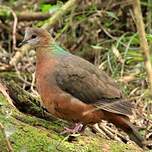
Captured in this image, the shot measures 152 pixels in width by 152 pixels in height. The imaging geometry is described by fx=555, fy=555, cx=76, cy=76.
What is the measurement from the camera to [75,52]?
25.8 ft

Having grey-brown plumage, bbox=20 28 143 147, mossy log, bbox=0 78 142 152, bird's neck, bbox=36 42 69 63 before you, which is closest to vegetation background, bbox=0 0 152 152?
mossy log, bbox=0 78 142 152

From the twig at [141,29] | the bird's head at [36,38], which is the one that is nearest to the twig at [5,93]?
the bird's head at [36,38]

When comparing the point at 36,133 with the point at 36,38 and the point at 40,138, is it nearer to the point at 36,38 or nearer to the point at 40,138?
the point at 40,138

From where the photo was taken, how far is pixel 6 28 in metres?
7.93

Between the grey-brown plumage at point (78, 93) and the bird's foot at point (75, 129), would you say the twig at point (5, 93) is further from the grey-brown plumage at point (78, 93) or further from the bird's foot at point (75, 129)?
the bird's foot at point (75, 129)

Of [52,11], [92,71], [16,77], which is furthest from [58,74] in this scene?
[52,11]

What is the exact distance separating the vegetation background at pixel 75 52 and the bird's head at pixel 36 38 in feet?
1.25

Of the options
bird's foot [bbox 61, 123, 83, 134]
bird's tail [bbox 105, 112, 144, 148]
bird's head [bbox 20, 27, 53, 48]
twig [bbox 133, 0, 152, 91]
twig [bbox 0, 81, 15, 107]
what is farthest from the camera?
bird's head [bbox 20, 27, 53, 48]

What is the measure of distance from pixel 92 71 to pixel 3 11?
11.2ft

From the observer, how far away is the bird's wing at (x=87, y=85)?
166 inches

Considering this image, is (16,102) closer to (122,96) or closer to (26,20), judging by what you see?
(122,96)

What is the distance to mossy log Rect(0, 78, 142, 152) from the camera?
11.9ft

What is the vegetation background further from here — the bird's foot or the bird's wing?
the bird's wing

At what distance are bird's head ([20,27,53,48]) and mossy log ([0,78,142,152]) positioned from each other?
393 mm
